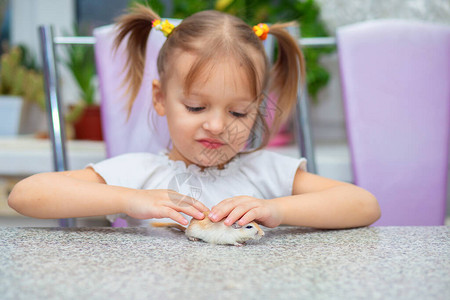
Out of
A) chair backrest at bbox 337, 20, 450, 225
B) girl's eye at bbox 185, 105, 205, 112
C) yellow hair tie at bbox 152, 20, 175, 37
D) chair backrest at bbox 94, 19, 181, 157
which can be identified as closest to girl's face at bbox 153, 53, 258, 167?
girl's eye at bbox 185, 105, 205, 112

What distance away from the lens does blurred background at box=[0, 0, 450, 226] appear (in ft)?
5.18

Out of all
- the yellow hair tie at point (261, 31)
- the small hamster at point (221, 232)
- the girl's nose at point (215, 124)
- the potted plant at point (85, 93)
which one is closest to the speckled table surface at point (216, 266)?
the small hamster at point (221, 232)

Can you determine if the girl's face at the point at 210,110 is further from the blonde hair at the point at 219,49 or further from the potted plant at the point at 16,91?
the potted plant at the point at 16,91

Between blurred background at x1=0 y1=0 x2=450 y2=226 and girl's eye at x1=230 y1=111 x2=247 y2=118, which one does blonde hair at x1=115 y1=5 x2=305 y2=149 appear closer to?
girl's eye at x1=230 y1=111 x2=247 y2=118

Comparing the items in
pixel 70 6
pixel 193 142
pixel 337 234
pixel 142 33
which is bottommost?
pixel 337 234

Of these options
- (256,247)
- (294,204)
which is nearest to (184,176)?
(294,204)

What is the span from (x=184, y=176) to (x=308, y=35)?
3.31 ft

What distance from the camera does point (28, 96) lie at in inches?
85.1

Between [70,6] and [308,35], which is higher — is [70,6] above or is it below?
above

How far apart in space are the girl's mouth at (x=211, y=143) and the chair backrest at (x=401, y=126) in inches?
18.5

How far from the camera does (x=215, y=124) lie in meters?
0.74

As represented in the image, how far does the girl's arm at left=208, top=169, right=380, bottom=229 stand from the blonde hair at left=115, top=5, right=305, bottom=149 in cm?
20

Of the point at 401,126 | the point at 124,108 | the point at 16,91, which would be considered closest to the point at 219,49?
the point at 124,108

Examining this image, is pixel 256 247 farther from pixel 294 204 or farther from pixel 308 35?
pixel 308 35
